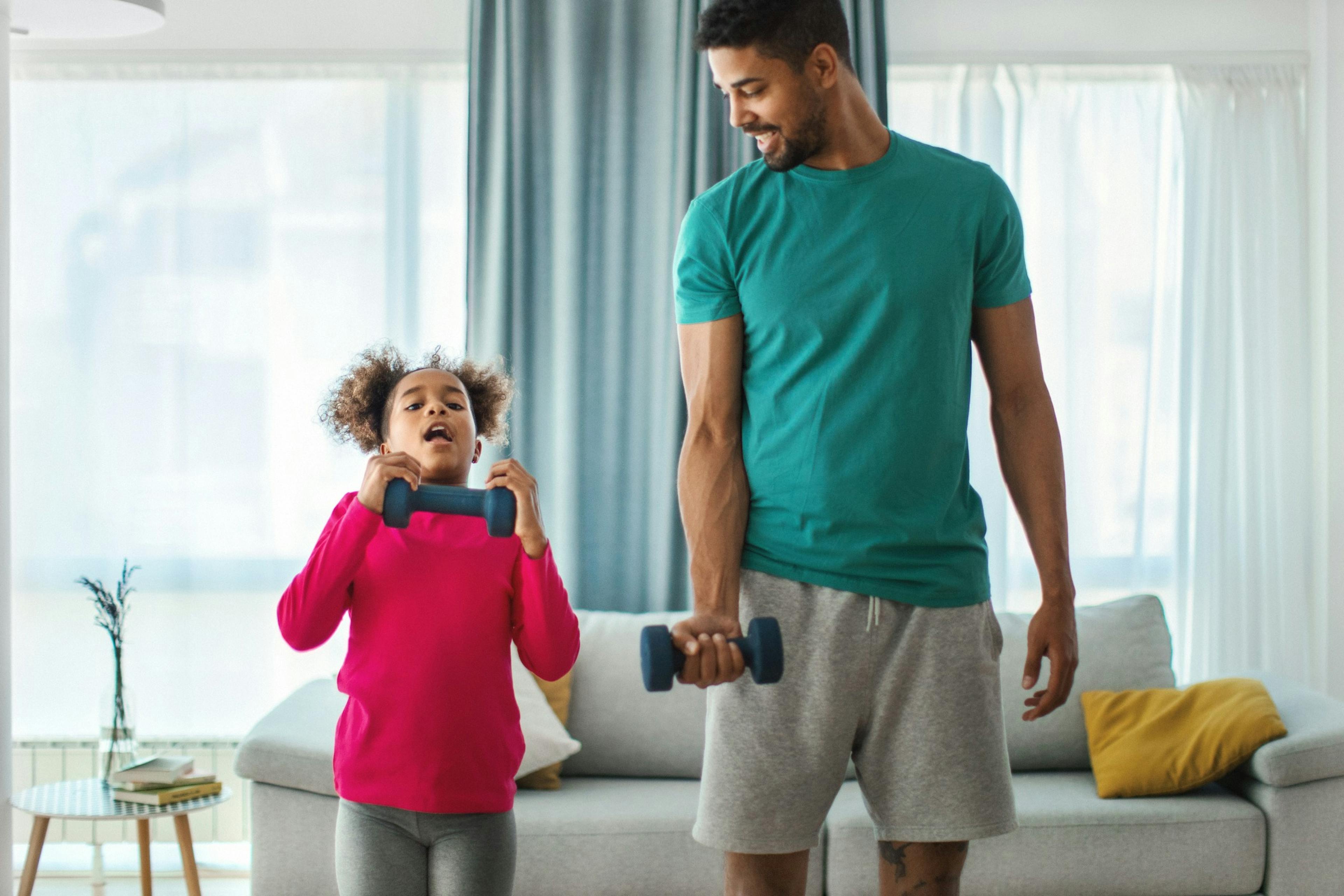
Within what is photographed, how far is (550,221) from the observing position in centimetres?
333

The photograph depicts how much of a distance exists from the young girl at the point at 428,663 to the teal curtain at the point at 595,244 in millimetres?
1607

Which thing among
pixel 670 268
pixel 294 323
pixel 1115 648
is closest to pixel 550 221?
pixel 670 268

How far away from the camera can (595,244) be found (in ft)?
10.9

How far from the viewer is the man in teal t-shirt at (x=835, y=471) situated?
1.29 metres

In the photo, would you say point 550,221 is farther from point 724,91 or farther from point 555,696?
point 724,91

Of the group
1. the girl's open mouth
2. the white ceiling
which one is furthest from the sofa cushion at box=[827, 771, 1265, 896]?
the white ceiling

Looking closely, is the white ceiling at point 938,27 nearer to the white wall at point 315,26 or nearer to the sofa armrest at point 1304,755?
the white wall at point 315,26

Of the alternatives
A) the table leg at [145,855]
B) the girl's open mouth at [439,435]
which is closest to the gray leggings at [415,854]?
the girl's open mouth at [439,435]

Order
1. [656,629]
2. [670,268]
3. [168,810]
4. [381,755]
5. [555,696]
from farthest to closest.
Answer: [670,268]
[555,696]
[168,810]
[381,755]
[656,629]

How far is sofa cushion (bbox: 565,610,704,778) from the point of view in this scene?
2.89 m

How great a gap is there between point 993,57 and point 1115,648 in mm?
1681

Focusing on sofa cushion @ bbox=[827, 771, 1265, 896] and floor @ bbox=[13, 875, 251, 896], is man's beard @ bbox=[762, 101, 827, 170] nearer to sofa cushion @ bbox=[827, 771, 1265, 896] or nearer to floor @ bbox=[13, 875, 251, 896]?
sofa cushion @ bbox=[827, 771, 1265, 896]

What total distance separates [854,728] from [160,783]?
6.58ft

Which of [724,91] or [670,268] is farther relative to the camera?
[670,268]
